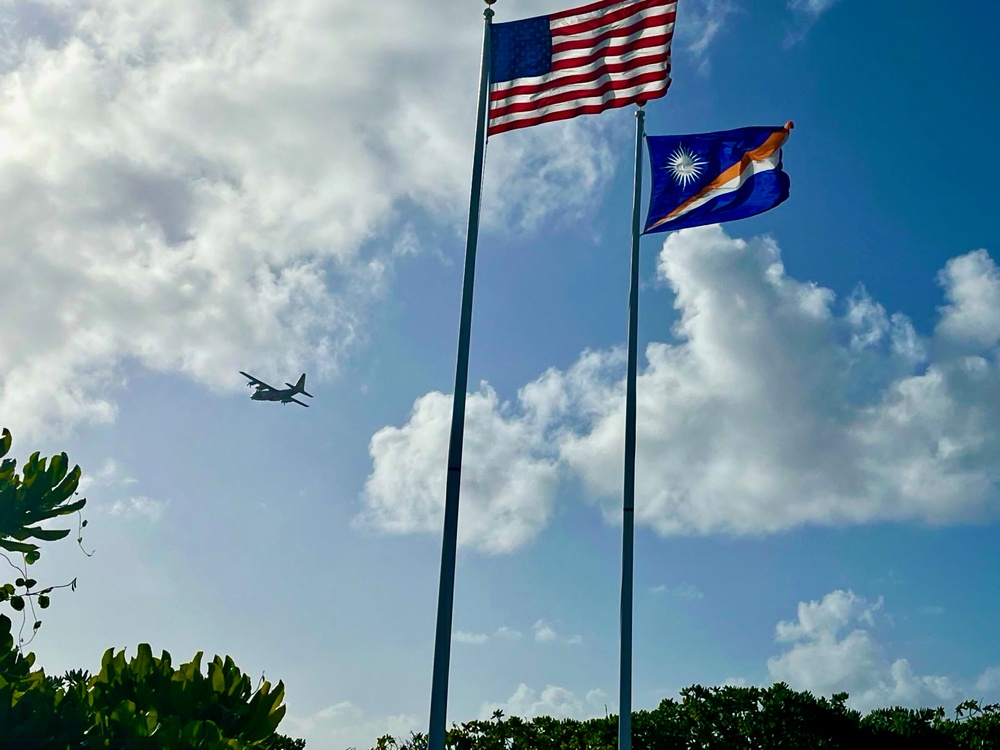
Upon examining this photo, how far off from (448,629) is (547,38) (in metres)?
8.43

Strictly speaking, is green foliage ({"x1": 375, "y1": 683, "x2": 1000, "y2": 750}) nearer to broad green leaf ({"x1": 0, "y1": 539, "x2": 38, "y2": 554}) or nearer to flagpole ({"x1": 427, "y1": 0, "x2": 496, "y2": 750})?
flagpole ({"x1": 427, "y1": 0, "x2": 496, "y2": 750})

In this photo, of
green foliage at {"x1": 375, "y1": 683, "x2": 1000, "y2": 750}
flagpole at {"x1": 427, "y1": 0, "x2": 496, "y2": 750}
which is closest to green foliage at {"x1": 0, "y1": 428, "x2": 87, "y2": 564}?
flagpole at {"x1": 427, "y1": 0, "x2": 496, "y2": 750}

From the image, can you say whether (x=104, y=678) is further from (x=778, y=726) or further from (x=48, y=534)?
(x=778, y=726)

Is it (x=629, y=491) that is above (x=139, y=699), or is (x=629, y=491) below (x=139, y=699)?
above

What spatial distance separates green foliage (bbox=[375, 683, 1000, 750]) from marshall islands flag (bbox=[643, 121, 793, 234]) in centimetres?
855

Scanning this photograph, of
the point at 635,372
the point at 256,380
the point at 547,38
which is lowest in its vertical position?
the point at 635,372

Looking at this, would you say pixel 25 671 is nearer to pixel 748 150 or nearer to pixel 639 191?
pixel 639 191

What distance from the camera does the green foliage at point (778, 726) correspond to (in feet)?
58.3

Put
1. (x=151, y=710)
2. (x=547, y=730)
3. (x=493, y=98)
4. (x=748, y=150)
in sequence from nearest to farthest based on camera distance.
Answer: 1. (x=151, y=710)
2. (x=493, y=98)
3. (x=748, y=150)
4. (x=547, y=730)

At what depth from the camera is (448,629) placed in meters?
12.3

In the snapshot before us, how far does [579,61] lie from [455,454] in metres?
6.07

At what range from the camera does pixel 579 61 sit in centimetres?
1505

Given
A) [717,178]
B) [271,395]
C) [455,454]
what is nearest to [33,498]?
[455,454]

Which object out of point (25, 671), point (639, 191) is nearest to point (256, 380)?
point (639, 191)
